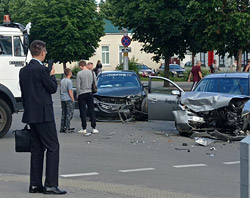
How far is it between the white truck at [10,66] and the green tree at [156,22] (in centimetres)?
2234

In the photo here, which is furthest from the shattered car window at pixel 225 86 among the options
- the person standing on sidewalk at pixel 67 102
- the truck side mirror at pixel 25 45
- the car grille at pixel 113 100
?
the truck side mirror at pixel 25 45

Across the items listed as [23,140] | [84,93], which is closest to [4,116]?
[84,93]

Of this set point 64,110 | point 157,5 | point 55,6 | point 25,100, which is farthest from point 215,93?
point 55,6

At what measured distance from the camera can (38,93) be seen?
792cm

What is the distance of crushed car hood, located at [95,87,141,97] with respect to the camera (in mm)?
19250

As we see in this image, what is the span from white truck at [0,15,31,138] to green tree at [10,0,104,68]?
3841cm

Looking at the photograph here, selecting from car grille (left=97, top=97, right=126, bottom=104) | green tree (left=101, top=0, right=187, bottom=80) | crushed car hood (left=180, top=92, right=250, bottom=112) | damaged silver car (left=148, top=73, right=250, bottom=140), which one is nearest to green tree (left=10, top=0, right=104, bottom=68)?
green tree (left=101, top=0, right=187, bottom=80)

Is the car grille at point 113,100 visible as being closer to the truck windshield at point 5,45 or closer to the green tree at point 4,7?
the truck windshield at point 5,45

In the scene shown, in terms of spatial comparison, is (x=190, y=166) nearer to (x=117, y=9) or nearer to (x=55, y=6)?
(x=117, y=9)

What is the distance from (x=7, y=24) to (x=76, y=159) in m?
5.37

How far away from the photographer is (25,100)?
315 inches

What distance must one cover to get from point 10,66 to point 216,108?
4.95m

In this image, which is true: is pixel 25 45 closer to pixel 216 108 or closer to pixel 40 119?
pixel 216 108

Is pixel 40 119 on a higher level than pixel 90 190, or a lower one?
higher
